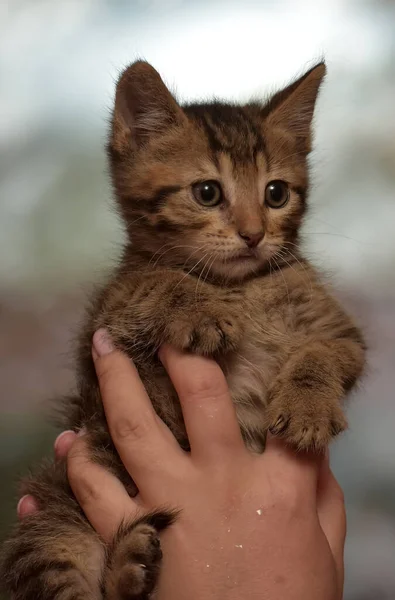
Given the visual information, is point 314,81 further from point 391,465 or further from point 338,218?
point 391,465

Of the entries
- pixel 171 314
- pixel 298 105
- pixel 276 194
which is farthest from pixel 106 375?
pixel 298 105

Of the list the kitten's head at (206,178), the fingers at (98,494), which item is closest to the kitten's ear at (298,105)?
the kitten's head at (206,178)

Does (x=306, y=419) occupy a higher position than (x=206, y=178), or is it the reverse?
(x=206, y=178)

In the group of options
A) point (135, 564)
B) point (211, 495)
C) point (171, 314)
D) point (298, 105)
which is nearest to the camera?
point (135, 564)

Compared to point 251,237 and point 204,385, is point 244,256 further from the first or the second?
point 204,385

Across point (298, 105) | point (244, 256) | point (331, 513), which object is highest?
point (298, 105)

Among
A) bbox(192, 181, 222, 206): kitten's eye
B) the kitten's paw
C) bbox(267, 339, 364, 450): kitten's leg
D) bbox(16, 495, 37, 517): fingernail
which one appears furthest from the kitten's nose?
bbox(16, 495, 37, 517): fingernail

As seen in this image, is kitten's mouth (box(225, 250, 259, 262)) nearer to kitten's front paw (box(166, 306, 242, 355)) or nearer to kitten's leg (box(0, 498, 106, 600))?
kitten's front paw (box(166, 306, 242, 355))
